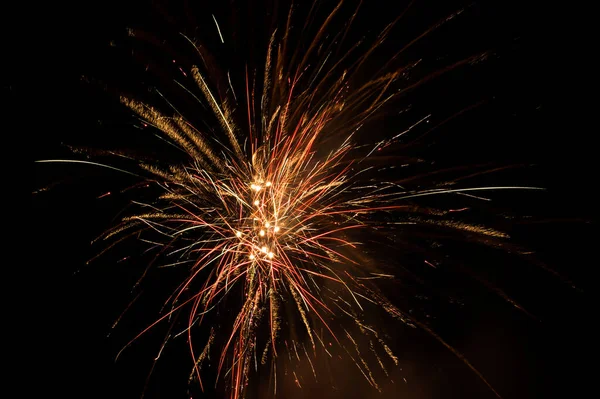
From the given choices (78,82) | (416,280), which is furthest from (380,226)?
(78,82)

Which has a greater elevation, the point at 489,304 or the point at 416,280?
the point at 416,280

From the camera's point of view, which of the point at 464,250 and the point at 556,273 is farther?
the point at 464,250

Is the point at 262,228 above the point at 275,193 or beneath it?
beneath

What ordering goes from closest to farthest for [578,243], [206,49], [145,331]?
[206,49] < [578,243] < [145,331]

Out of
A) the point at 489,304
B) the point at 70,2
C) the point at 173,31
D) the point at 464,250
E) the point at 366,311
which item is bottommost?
the point at 489,304

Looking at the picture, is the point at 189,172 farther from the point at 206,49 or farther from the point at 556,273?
the point at 556,273

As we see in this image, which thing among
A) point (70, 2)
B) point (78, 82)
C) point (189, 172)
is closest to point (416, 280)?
point (189, 172)

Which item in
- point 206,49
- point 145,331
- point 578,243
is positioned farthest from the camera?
point 145,331

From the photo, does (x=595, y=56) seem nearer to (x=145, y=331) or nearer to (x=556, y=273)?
(x=556, y=273)
